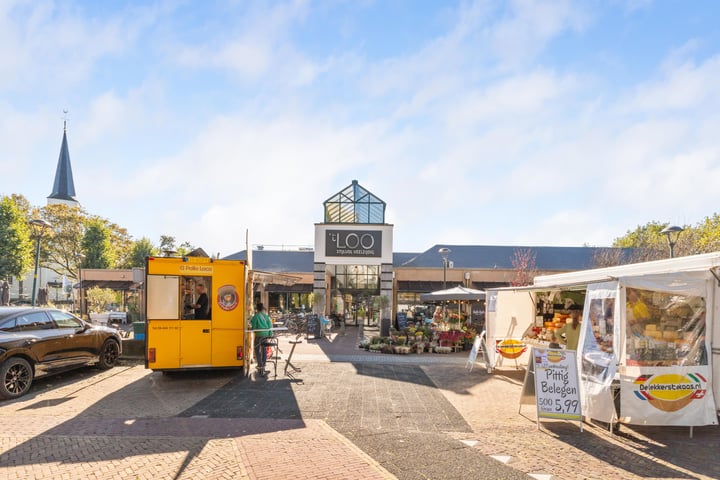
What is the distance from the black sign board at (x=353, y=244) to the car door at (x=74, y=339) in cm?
1201

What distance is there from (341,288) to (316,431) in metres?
17.8

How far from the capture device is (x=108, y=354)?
33.6ft

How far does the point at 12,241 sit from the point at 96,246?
257 inches

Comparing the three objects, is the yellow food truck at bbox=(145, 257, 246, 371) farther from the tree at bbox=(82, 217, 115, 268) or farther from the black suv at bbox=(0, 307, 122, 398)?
the tree at bbox=(82, 217, 115, 268)

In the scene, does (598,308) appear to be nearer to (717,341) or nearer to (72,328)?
(717,341)

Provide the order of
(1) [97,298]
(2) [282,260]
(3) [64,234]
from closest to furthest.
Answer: (1) [97,298] → (2) [282,260] → (3) [64,234]

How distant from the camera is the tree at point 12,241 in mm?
29062

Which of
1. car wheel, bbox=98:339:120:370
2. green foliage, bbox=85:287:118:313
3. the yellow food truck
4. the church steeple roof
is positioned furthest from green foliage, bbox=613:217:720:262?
the church steeple roof

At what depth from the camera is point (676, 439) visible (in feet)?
18.7

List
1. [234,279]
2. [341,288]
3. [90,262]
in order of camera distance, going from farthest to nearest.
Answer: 1. [90,262]
2. [341,288]
3. [234,279]

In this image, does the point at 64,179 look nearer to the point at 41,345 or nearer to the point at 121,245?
the point at 121,245

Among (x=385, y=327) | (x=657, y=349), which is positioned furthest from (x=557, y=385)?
(x=385, y=327)

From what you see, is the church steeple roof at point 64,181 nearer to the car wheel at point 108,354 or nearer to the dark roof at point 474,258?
the dark roof at point 474,258

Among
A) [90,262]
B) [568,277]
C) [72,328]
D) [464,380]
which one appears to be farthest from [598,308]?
[90,262]
